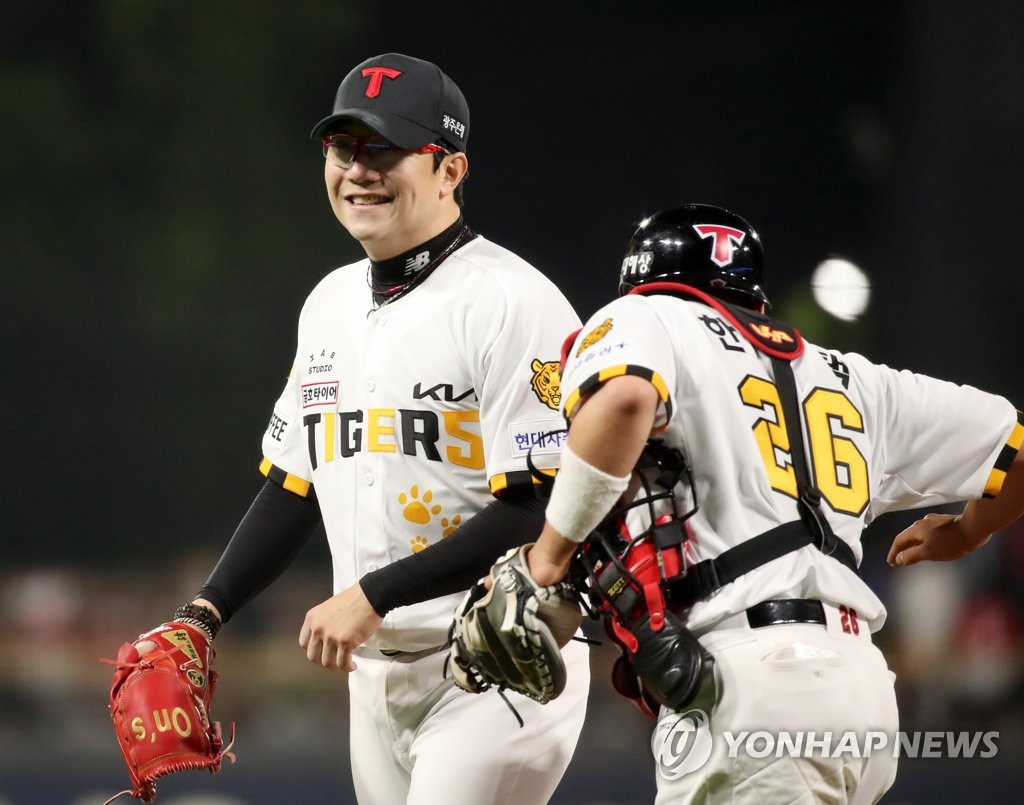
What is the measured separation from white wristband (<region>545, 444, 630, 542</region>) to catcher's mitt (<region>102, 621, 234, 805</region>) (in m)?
0.78

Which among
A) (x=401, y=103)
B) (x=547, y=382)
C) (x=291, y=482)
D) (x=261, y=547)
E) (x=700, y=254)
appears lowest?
(x=261, y=547)

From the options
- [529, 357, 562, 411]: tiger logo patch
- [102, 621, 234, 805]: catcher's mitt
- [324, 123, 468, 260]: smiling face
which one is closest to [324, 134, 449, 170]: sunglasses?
[324, 123, 468, 260]: smiling face

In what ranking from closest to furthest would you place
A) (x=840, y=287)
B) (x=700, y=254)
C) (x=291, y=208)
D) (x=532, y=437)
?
(x=700, y=254), (x=532, y=437), (x=840, y=287), (x=291, y=208)

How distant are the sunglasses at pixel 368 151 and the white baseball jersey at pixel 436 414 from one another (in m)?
0.20

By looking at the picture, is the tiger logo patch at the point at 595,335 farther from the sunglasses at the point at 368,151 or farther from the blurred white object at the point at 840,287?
the blurred white object at the point at 840,287

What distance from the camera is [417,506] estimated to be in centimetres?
219

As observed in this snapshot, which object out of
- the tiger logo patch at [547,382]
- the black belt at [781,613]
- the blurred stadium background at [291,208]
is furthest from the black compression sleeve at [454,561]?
the blurred stadium background at [291,208]

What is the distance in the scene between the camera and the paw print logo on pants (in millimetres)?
2189

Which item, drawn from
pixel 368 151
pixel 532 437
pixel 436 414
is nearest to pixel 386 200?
pixel 368 151

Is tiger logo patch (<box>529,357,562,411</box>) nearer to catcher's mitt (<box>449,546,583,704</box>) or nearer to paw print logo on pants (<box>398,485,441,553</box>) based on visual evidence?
paw print logo on pants (<box>398,485,441,553</box>)

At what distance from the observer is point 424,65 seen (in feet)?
7.67

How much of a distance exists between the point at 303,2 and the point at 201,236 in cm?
154

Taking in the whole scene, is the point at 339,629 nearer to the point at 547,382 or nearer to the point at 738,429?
the point at 547,382

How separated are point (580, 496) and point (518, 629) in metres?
0.20
